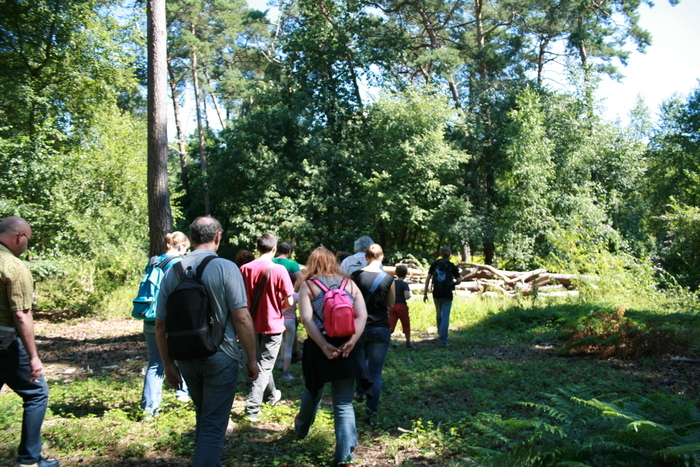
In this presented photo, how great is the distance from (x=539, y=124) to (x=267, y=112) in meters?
13.8

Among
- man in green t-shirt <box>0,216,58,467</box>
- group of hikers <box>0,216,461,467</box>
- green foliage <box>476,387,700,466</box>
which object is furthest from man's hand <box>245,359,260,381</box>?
green foliage <box>476,387,700,466</box>

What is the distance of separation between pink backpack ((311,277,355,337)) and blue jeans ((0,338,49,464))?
2.27m

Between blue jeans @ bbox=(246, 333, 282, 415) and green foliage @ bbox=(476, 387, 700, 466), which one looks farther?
blue jeans @ bbox=(246, 333, 282, 415)

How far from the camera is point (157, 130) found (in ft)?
33.3

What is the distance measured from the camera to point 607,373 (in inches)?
290

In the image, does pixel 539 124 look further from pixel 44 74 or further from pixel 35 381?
pixel 35 381

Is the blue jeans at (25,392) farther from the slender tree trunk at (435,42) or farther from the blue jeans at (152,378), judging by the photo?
the slender tree trunk at (435,42)

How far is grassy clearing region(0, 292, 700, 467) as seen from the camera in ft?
12.2

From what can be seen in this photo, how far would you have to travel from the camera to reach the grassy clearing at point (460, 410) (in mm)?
3713

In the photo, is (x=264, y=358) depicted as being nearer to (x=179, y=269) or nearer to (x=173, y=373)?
(x=173, y=373)

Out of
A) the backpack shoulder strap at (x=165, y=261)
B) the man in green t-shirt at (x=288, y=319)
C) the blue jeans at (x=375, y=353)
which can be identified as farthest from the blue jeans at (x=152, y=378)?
the man in green t-shirt at (x=288, y=319)

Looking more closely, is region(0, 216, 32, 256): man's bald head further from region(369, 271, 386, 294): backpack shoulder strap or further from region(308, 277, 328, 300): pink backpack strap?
region(369, 271, 386, 294): backpack shoulder strap

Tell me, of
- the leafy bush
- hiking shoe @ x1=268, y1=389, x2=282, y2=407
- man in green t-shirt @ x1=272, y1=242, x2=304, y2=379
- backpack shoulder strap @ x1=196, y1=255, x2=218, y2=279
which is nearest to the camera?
backpack shoulder strap @ x1=196, y1=255, x2=218, y2=279

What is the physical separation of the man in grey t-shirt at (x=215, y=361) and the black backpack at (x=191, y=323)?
7 centimetres
